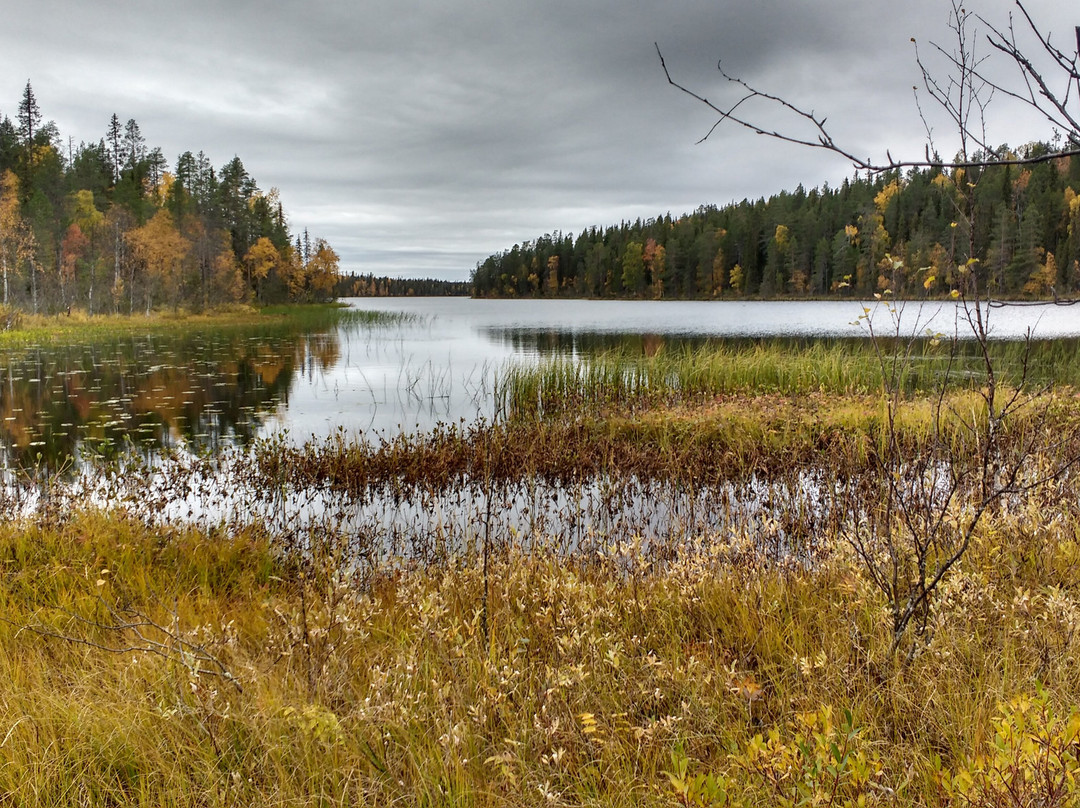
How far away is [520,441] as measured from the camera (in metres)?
10.4

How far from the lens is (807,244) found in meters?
94.8

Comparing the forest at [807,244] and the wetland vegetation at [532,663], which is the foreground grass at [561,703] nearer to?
the wetland vegetation at [532,663]

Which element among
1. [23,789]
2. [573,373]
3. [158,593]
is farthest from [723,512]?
[573,373]

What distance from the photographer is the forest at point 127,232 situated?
45.1m

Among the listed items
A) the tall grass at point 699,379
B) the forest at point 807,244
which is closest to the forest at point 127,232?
the tall grass at point 699,379

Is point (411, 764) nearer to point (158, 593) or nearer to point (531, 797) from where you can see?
point (531, 797)

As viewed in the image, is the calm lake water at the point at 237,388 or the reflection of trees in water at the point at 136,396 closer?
the reflection of trees in water at the point at 136,396

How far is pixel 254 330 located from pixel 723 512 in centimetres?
3989

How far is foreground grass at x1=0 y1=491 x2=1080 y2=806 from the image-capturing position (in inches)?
84.7

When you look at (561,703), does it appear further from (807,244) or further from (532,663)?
(807,244)

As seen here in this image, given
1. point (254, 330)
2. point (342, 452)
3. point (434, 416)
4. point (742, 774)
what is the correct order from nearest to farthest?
1. point (742, 774)
2. point (342, 452)
3. point (434, 416)
4. point (254, 330)

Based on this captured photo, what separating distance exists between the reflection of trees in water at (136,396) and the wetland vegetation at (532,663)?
3150mm

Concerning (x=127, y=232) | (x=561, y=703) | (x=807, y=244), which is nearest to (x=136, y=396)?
(x=561, y=703)

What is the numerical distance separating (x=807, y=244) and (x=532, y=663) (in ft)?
340
